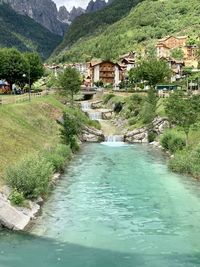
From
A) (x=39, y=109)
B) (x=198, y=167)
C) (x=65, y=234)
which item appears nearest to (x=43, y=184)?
(x=65, y=234)

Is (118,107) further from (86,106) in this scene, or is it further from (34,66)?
(34,66)

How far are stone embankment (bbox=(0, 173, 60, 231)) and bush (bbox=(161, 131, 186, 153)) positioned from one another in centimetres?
3282

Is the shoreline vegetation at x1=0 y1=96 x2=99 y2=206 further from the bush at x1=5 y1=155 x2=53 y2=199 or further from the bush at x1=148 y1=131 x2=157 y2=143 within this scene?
the bush at x1=148 y1=131 x2=157 y2=143

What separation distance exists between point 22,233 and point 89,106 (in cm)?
9299

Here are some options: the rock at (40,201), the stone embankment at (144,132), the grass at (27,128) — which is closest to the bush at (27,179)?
the rock at (40,201)

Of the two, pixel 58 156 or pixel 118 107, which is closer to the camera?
pixel 58 156

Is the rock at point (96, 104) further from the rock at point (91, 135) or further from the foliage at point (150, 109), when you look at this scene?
the rock at point (91, 135)

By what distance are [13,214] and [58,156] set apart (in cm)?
2236

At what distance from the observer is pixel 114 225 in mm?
35531

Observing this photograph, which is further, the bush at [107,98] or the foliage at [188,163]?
the bush at [107,98]

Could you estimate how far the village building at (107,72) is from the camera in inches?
7298

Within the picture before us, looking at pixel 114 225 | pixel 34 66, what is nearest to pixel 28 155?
pixel 114 225

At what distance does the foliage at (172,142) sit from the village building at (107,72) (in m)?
114

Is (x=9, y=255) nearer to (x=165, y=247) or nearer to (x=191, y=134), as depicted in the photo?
(x=165, y=247)
